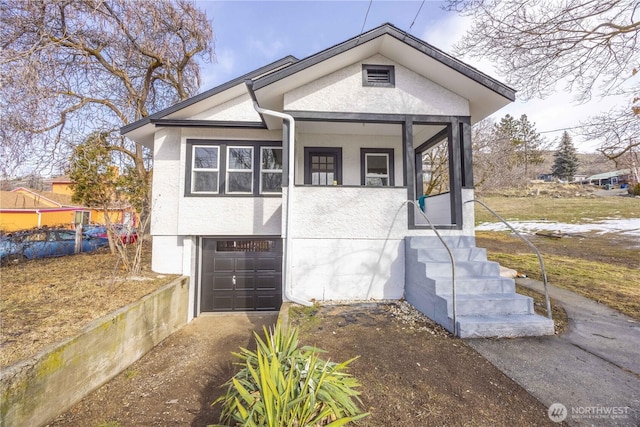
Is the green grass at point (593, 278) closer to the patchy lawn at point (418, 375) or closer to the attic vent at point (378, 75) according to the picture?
the patchy lawn at point (418, 375)

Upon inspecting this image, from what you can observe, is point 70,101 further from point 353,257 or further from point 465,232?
point 465,232

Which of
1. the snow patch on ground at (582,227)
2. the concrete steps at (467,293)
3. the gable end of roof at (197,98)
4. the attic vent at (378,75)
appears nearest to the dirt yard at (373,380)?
the concrete steps at (467,293)

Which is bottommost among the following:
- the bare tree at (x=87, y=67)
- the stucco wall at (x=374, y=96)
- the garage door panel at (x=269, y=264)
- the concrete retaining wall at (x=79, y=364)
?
the concrete retaining wall at (x=79, y=364)

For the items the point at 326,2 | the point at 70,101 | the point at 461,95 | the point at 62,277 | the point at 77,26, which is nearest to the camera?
the point at 461,95

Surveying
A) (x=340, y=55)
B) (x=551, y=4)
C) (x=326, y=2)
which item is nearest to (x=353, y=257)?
(x=340, y=55)

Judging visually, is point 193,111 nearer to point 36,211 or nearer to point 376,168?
point 376,168

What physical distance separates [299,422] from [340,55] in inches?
238

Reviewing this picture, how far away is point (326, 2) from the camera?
23.6 feet

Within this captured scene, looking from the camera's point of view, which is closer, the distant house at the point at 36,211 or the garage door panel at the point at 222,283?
the garage door panel at the point at 222,283

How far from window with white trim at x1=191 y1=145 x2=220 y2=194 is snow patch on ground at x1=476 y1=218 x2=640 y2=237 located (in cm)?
1712

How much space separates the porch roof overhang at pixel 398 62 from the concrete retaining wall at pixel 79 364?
5030mm

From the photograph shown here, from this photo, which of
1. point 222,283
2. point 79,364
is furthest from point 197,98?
point 79,364

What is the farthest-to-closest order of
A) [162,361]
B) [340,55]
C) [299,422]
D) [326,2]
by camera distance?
1. [326,2]
2. [340,55]
3. [162,361]
4. [299,422]

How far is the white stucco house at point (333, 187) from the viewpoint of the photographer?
5320mm
